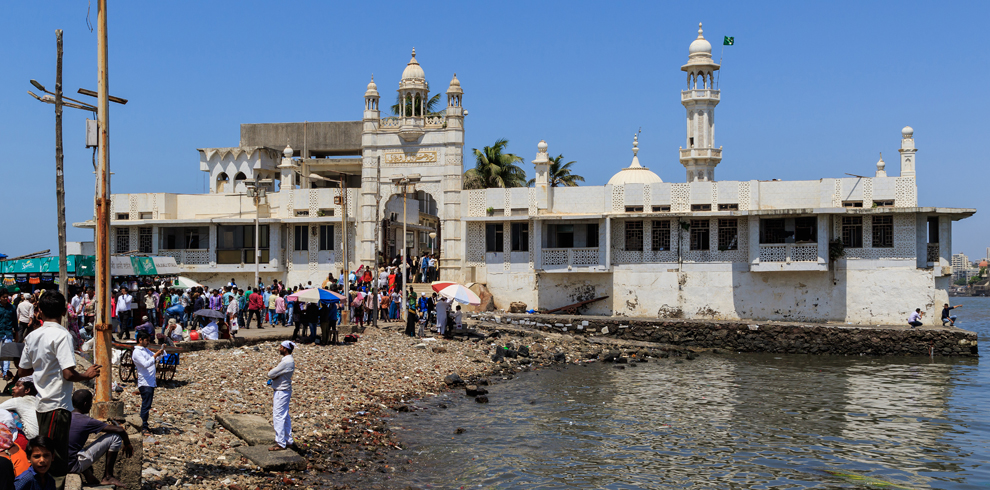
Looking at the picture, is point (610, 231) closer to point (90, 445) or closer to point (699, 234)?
point (699, 234)

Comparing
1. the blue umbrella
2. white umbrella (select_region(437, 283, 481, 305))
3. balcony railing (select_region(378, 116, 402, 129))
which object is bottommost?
white umbrella (select_region(437, 283, 481, 305))

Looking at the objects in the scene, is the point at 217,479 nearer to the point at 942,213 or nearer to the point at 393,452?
the point at 393,452

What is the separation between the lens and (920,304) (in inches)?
1278

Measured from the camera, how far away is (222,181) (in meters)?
44.1

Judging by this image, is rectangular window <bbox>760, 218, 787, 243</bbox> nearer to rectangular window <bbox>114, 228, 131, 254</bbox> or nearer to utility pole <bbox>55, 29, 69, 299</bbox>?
utility pole <bbox>55, 29, 69, 299</bbox>

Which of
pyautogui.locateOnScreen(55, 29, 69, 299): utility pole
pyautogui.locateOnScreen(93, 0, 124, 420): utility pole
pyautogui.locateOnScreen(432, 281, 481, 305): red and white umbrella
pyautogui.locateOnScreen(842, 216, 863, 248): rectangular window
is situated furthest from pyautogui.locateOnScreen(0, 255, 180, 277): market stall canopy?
pyautogui.locateOnScreen(842, 216, 863, 248): rectangular window

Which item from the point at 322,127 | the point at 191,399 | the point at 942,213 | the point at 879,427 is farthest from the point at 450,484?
the point at 322,127

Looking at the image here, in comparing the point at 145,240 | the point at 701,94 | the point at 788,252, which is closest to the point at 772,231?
the point at 788,252

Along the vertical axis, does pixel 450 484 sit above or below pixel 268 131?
below

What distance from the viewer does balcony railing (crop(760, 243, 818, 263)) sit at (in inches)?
1308

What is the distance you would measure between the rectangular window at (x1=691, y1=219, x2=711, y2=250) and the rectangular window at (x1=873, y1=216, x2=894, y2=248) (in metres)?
6.58

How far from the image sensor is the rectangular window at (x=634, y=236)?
35625 millimetres

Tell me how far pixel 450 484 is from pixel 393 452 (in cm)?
197

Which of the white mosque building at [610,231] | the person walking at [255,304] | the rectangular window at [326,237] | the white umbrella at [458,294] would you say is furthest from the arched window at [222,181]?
the white umbrella at [458,294]
